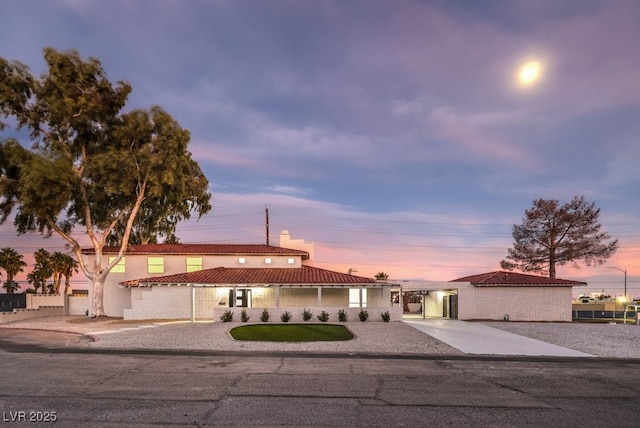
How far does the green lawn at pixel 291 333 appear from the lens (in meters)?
20.0

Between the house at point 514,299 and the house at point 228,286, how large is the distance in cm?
479

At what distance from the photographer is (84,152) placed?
1265 inches

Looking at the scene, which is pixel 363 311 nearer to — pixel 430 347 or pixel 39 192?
pixel 430 347

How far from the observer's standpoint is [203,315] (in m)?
30.8

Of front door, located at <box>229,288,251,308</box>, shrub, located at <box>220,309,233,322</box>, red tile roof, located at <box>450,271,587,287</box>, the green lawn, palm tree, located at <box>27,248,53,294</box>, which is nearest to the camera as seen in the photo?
the green lawn

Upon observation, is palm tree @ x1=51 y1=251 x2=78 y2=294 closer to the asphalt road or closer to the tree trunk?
the tree trunk

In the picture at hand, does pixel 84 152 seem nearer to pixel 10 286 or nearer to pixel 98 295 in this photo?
pixel 98 295

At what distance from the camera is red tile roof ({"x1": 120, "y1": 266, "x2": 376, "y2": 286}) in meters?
29.1

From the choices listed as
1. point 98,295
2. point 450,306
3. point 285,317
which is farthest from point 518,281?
point 98,295

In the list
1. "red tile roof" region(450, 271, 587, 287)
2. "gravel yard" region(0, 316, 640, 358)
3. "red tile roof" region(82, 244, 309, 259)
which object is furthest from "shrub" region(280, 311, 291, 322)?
"red tile roof" region(450, 271, 587, 287)

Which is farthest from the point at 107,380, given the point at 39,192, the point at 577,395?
the point at 39,192

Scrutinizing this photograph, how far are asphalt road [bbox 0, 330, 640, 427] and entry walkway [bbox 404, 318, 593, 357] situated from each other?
4.16 ft

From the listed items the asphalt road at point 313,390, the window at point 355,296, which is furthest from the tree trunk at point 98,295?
the window at point 355,296

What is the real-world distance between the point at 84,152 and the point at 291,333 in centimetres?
2330
